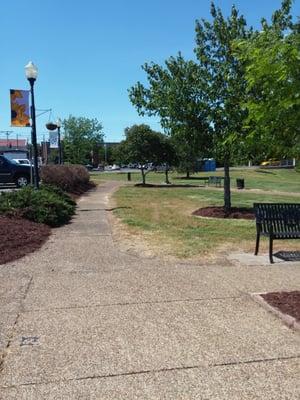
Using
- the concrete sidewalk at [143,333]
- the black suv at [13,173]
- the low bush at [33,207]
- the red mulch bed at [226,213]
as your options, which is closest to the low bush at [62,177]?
the black suv at [13,173]

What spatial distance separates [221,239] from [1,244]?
4.56 meters

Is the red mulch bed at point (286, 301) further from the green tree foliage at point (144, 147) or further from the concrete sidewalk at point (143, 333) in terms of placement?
the green tree foliage at point (144, 147)

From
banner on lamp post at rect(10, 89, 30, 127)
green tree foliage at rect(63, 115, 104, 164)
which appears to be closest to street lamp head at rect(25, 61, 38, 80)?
banner on lamp post at rect(10, 89, 30, 127)

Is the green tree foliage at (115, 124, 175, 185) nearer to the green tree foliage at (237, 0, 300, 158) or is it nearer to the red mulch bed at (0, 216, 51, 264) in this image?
the red mulch bed at (0, 216, 51, 264)

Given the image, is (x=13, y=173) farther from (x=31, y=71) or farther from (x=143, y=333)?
(x=143, y=333)

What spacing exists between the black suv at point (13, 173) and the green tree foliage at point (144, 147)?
1161 centimetres

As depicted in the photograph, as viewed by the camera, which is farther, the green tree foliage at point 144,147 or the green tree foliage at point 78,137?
the green tree foliage at point 78,137

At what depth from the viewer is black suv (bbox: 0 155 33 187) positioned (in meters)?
28.1

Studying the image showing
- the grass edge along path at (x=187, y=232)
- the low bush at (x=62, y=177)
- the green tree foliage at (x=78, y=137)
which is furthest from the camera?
the green tree foliage at (x=78, y=137)

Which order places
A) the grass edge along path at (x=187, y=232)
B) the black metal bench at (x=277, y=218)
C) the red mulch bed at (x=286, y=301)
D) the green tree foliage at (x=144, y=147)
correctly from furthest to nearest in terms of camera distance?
1. the green tree foliage at (x=144, y=147)
2. the grass edge along path at (x=187, y=232)
3. the black metal bench at (x=277, y=218)
4. the red mulch bed at (x=286, y=301)

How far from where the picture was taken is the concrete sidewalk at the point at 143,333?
4.10m

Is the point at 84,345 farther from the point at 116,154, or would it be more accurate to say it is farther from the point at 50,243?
the point at 116,154

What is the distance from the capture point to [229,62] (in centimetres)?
1625

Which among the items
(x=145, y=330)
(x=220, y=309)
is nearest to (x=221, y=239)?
(x=220, y=309)
